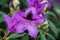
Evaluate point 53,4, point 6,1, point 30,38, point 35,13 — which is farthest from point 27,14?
point 53,4

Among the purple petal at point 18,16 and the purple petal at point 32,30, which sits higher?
the purple petal at point 18,16

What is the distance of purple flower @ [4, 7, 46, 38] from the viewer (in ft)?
3.01

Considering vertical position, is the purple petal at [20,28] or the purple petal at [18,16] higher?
the purple petal at [18,16]

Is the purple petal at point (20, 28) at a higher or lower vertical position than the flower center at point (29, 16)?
lower

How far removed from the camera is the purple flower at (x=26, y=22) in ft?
3.01

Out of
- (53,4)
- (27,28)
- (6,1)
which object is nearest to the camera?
(27,28)

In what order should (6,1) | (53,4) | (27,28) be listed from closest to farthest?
1. (27,28)
2. (6,1)
3. (53,4)

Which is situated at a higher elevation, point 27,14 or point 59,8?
point 59,8

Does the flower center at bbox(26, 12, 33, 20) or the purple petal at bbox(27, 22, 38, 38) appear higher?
the flower center at bbox(26, 12, 33, 20)

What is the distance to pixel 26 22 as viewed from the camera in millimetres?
940

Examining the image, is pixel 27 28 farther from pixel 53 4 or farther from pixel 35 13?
pixel 53 4

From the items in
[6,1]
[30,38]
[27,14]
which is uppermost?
[6,1]

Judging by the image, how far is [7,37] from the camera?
97cm

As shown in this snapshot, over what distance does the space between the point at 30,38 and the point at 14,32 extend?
0.10 meters
